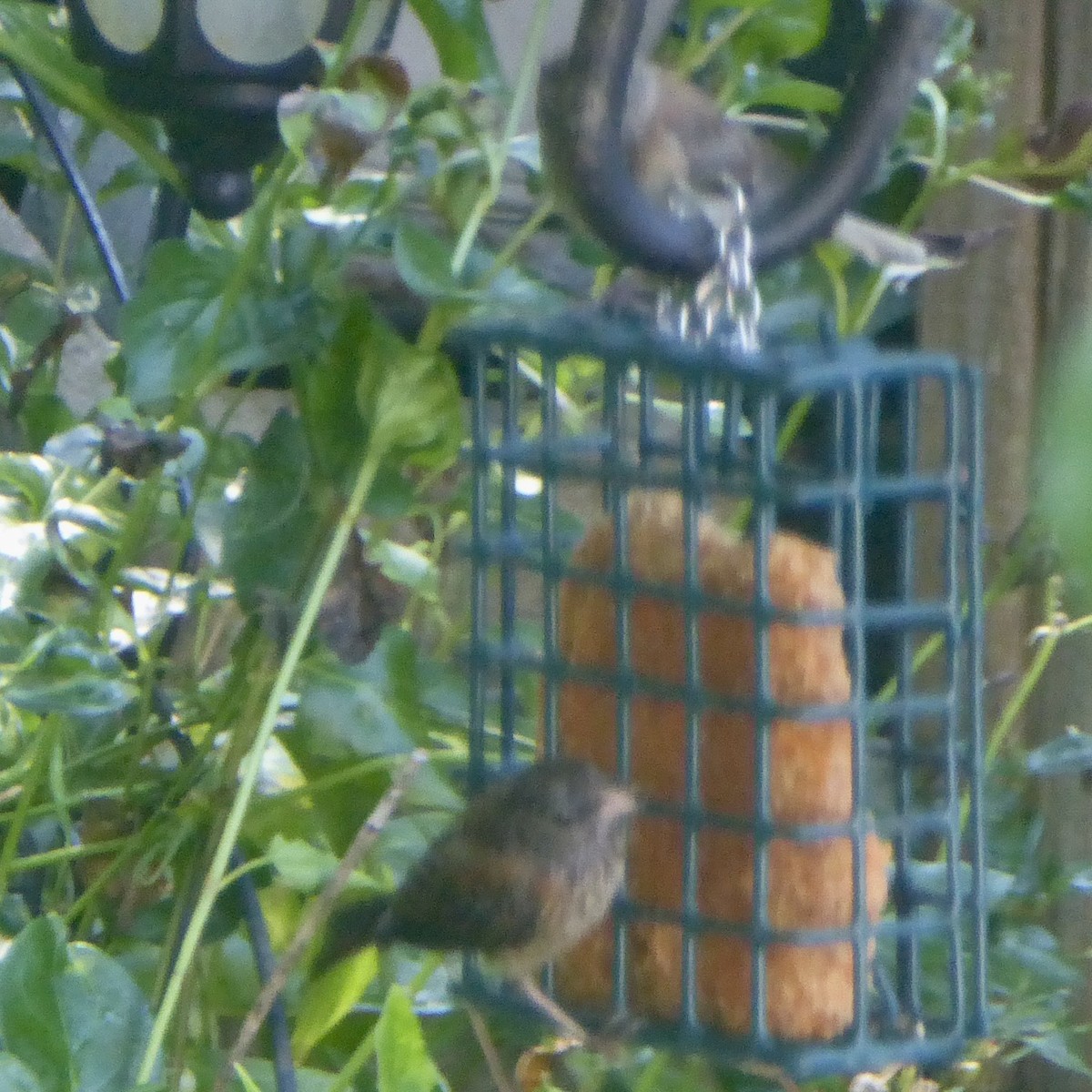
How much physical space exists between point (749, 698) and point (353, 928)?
0.98 feet

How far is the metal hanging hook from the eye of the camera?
666 millimetres

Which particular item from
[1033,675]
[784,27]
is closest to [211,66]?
[784,27]

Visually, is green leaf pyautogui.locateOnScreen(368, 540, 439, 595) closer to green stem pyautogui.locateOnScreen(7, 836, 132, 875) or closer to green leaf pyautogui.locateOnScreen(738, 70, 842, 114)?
green stem pyautogui.locateOnScreen(7, 836, 132, 875)

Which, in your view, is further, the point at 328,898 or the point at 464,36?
the point at 464,36

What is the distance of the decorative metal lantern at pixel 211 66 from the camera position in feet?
2.77

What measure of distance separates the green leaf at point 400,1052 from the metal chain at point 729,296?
0.32m

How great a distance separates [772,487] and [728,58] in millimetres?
394

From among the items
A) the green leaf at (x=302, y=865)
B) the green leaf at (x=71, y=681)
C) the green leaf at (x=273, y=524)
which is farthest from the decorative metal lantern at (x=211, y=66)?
the green leaf at (x=302, y=865)

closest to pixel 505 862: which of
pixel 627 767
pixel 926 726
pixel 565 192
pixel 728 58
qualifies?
pixel 627 767

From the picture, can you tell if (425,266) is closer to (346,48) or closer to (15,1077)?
(346,48)

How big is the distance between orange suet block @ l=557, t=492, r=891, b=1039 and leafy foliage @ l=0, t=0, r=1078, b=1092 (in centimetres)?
11

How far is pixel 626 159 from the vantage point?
0.70 meters

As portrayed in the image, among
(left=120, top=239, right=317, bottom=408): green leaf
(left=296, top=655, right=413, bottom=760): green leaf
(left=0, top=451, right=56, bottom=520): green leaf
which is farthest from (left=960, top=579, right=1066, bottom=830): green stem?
(left=0, top=451, right=56, bottom=520): green leaf

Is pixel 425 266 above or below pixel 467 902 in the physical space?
above
